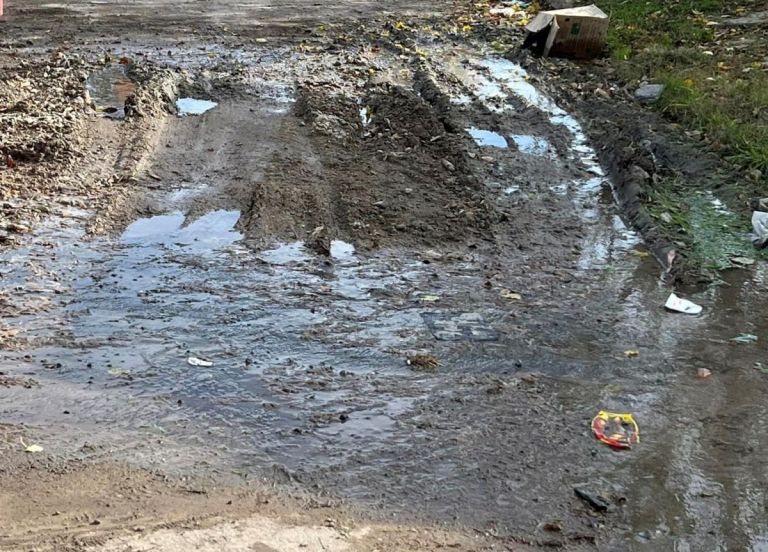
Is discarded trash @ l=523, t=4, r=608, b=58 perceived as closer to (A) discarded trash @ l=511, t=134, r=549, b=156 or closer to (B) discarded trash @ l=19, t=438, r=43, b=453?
(A) discarded trash @ l=511, t=134, r=549, b=156

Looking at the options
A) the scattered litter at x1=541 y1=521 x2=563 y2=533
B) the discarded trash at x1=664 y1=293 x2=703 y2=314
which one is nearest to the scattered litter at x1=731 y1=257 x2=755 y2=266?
the discarded trash at x1=664 y1=293 x2=703 y2=314

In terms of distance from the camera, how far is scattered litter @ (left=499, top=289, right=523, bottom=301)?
4.88 meters

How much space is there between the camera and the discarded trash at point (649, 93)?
27.3 ft

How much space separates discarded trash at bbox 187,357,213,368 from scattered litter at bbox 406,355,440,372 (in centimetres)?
103

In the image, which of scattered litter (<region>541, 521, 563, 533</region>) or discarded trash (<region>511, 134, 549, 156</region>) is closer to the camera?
scattered litter (<region>541, 521, 563, 533</region>)

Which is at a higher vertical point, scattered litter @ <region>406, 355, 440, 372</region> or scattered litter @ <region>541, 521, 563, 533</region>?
scattered litter @ <region>406, 355, 440, 372</region>

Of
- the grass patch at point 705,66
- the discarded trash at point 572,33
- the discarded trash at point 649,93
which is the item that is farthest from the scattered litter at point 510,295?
the discarded trash at point 572,33

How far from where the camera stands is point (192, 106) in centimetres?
793

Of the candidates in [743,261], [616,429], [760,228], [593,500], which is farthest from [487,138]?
[593,500]

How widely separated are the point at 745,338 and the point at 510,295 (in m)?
1.36

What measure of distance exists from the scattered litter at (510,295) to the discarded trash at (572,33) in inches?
244

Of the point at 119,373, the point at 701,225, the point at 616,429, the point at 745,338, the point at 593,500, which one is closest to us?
the point at 593,500

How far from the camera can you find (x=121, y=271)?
16.1ft

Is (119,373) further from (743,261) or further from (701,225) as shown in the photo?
(701,225)
